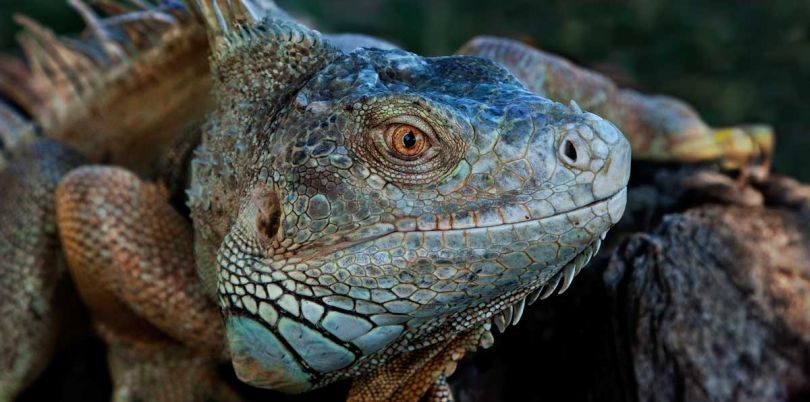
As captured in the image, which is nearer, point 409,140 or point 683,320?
point 409,140

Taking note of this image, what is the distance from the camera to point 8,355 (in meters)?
3.84

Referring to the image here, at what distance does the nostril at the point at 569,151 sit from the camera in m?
2.21

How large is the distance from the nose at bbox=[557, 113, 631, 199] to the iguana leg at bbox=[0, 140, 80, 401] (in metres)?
2.70

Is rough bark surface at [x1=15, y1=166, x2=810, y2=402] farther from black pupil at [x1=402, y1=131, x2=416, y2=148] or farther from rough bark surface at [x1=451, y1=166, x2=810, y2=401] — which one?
black pupil at [x1=402, y1=131, x2=416, y2=148]

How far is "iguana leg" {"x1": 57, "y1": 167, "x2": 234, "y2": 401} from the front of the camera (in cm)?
335

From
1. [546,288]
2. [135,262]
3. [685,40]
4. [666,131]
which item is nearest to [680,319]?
[546,288]

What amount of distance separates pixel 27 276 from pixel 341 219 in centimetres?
218

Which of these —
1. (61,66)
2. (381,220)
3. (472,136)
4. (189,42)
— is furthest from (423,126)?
(61,66)

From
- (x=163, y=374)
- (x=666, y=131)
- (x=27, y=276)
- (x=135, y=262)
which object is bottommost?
(x=163, y=374)

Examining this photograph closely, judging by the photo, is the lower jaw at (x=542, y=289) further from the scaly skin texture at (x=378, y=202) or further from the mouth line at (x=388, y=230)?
the mouth line at (x=388, y=230)

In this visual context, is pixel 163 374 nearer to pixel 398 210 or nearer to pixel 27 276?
pixel 27 276

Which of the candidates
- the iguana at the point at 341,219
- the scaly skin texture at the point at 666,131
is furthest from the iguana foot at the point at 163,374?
the scaly skin texture at the point at 666,131

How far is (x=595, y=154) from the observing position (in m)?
2.20

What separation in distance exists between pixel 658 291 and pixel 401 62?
1360 millimetres
